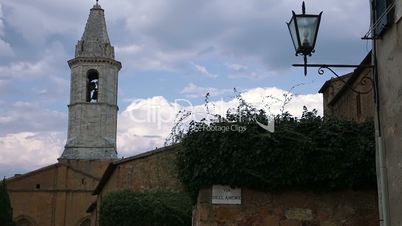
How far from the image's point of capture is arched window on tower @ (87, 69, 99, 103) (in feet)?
189

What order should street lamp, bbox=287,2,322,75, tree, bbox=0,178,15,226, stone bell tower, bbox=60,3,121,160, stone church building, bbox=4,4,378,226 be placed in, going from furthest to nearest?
stone bell tower, bbox=60,3,121,160 < stone church building, bbox=4,4,378,226 < tree, bbox=0,178,15,226 < street lamp, bbox=287,2,322,75

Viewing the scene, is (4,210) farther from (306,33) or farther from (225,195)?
(306,33)

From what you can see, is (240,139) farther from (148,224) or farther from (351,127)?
(148,224)

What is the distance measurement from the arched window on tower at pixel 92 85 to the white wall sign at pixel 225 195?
48965 millimetres

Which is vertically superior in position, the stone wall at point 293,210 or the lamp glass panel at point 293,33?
the lamp glass panel at point 293,33

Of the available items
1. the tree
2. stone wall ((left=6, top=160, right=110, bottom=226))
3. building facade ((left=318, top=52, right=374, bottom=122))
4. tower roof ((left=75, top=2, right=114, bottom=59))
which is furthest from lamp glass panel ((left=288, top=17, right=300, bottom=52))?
tower roof ((left=75, top=2, right=114, bottom=59))

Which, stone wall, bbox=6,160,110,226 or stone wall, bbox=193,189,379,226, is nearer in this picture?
stone wall, bbox=193,189,379,226

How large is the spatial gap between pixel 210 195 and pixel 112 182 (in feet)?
60.1

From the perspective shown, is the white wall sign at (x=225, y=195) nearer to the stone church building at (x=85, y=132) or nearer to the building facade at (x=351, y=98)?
the building facade at (x=351, y=98)

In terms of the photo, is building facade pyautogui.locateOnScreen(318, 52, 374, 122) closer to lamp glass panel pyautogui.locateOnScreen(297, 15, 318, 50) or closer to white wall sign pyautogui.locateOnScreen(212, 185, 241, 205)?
white wall sign pyautogui.locateOnScreen(212, 185, 241, 205)

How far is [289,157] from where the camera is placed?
32.5 feet

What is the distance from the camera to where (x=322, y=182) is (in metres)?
9.87

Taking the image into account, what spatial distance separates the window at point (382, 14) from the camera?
8047 mm

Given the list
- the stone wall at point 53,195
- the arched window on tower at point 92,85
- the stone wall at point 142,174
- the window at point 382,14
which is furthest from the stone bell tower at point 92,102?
the window at point 382,14
